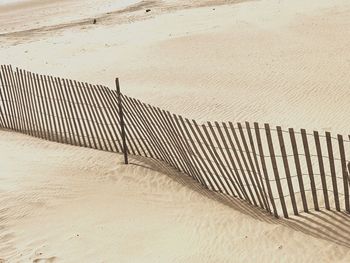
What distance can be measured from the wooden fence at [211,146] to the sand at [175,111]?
295mm

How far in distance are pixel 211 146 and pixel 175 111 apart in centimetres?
541

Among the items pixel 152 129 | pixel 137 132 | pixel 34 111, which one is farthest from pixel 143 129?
pixel 34 111

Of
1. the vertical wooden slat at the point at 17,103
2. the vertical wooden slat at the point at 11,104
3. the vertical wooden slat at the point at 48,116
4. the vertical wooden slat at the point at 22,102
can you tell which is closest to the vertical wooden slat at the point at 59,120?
the vertical wooden slat at the point at 48,116

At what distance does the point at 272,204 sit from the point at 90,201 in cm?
271

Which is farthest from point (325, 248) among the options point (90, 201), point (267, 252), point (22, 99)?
point (22, 99)

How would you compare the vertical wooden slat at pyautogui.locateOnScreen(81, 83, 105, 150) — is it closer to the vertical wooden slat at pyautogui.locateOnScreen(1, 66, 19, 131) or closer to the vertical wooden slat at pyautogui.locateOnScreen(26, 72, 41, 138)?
the vertical wooden slat at pyautogui.locateOnScreen(26, 72, 41, 138)

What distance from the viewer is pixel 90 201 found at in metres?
7.38

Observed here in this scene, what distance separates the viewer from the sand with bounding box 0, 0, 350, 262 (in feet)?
20.1

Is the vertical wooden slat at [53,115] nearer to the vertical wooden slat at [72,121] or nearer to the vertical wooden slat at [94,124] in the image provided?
the vertical wooden slat at [72,121]

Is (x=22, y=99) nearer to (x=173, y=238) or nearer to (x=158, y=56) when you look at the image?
(x=173, y=238)

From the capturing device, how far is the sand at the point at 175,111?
6.11m

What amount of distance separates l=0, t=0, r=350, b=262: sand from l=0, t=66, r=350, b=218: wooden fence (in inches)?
11.6

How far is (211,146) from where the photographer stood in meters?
7.45

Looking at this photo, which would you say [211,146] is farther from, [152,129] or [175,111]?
[175,111]
